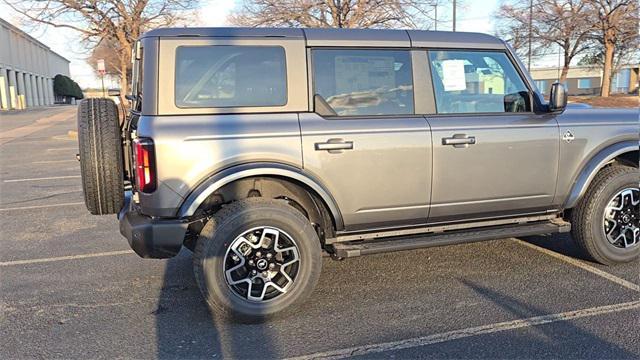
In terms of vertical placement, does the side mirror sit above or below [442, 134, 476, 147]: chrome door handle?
above

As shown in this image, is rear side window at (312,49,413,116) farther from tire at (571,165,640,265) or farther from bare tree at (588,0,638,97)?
bare tree at (588,0,638,97)

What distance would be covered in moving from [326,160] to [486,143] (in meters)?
1.33

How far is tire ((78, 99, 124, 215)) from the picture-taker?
12.3 feet

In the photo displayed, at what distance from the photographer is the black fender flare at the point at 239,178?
3.44 metres

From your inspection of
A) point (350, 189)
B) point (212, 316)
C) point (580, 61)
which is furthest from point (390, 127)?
point (580, 61)

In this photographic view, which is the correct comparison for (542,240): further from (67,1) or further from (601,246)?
(67,1)

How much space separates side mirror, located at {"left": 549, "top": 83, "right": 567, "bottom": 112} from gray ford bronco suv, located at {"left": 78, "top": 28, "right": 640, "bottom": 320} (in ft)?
0.05

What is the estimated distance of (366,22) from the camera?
50.4ft

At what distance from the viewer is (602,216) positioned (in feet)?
14.4

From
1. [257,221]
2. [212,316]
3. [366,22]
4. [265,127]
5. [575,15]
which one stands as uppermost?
[575,15]

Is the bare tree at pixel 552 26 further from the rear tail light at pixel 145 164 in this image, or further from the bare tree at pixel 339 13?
the rear tail light at pixel 145 164

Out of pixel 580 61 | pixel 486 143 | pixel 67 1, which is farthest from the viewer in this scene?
pixel 580 61

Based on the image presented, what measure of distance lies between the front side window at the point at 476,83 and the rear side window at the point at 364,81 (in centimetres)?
28

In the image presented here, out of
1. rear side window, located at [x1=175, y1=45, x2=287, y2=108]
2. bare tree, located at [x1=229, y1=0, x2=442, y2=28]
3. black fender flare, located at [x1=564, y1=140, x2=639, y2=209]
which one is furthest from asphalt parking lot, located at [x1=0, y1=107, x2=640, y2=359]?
bare tree, located at [x1=229, y1=0, x2=442, y2=28]
